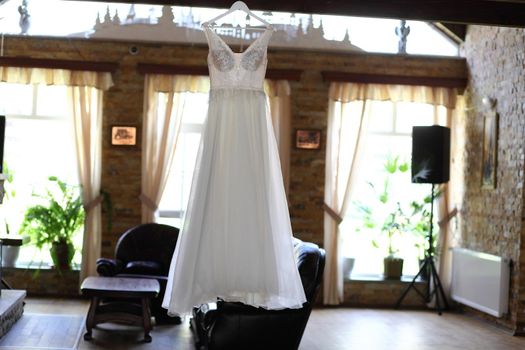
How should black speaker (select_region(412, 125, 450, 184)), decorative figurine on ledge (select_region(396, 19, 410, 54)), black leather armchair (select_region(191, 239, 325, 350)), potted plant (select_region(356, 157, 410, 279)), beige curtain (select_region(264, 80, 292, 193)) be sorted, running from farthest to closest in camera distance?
decorative figurine on ledge (select_region(396, 19, 410, 54)) < potted plant (select_region(356, 157, 410, 279)) < beige curtain (select_region(264, 80, 292, 193)) < black speaker (select_region(412, 125, 450, 184)) < black leather armchair (select_region(191, 239, 325, 350))

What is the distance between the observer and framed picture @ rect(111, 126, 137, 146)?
9.23m

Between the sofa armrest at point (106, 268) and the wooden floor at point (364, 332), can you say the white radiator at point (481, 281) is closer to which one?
the wooden floor at point (364, 332)

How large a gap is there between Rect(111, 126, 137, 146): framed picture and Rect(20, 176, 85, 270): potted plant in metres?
0.71

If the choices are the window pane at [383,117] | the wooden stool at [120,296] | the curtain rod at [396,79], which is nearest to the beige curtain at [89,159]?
the wooden stool at [120,296]

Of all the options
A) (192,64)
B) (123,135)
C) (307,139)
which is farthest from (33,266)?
(307,139)

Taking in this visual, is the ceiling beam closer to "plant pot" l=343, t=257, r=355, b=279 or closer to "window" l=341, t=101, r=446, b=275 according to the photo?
"window" l=341, t=101, r=446, b=275

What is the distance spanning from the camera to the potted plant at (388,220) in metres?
9.55

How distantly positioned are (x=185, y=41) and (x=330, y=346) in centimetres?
415

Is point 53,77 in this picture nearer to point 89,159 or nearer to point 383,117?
point 89,159

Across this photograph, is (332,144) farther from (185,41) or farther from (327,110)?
(185,41)

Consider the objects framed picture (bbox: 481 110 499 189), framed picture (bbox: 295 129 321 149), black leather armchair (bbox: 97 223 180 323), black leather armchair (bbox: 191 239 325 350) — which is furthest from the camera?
framed picture (bbox: 295 129 321 149)

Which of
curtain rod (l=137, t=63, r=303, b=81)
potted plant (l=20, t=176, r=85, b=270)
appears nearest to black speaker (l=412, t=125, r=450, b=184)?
curtain rod (l=137, t=63, r=303, b=81)

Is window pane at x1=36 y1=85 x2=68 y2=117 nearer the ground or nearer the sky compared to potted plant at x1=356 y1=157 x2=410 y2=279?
nearer the sky

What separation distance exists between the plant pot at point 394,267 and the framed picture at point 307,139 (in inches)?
64.3
